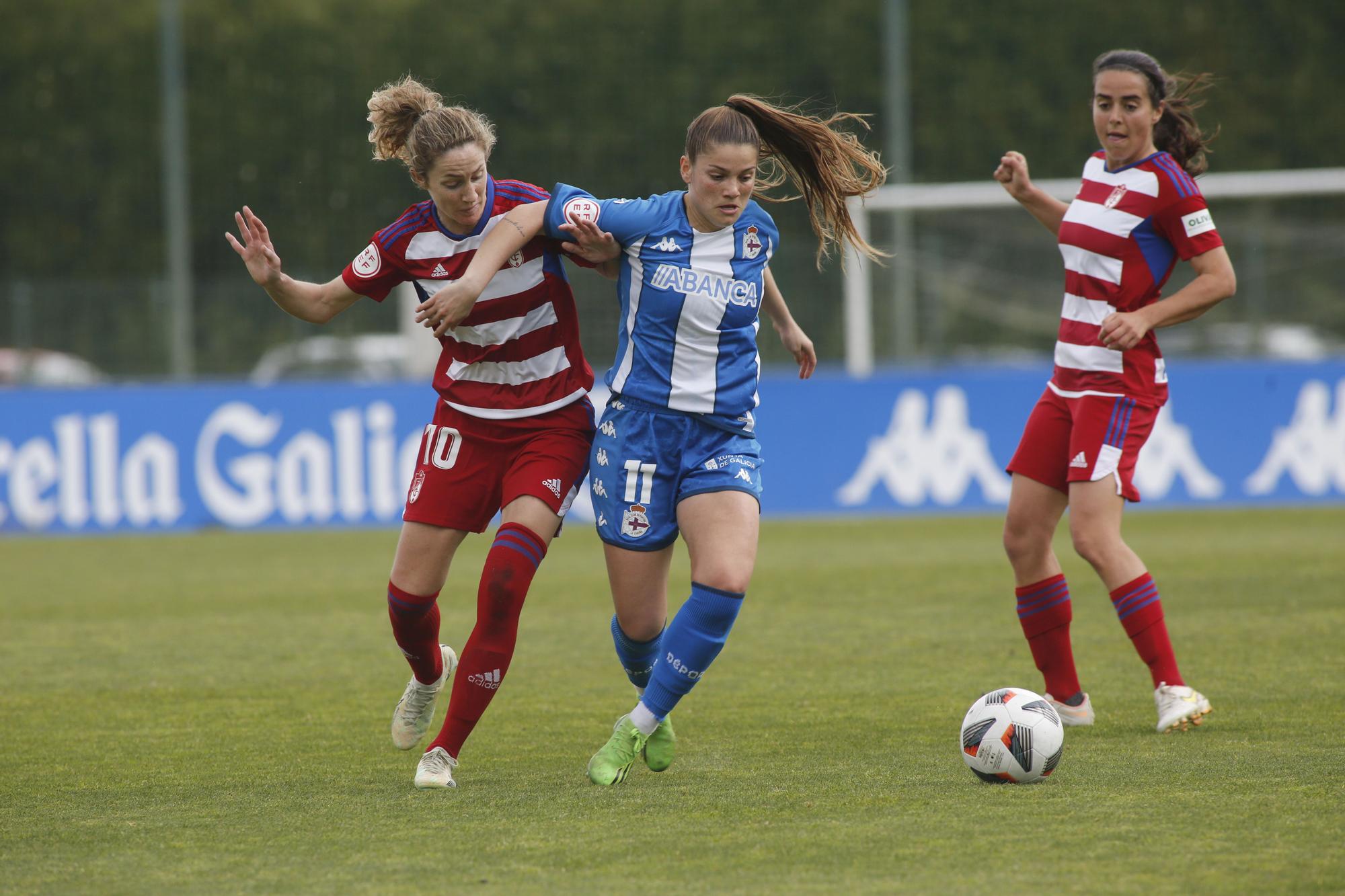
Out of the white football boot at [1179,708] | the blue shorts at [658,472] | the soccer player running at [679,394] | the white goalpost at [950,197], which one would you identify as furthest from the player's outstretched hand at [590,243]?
the white goalpost at [950,197]

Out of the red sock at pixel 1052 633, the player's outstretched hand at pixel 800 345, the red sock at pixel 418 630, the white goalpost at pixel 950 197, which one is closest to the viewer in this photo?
the red sock at pixel 418 630

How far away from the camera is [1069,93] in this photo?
63.7 feet

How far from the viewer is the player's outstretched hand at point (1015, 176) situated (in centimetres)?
578

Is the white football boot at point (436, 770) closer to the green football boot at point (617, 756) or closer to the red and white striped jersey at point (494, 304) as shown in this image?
the green football boot at point (617, 756)

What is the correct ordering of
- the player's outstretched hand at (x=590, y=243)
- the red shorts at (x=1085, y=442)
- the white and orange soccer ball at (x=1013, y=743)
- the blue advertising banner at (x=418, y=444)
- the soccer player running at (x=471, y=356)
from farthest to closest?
the blue advertising banner at (x=418, y=444)
the red shorts at (x=1085, y=442)
the soccer player running at (x=471, y=356)
the player's outstretched hand at (x=590, y=243)
the white and orange soccer ball at (x=1013, y=743)

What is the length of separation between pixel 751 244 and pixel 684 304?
0.93 ft

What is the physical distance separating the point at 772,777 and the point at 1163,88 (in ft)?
8.55

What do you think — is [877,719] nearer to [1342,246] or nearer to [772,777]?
[772,777]

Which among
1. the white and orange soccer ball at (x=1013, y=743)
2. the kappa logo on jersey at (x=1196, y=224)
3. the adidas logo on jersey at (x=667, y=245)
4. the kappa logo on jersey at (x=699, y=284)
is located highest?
the kappa logo on jersey at (x=1196, y=224)

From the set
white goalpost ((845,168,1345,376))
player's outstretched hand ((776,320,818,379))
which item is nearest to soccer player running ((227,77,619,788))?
player's outstretched hand ((776,320,818,379))

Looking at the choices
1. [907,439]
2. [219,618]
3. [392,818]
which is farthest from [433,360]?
[392,818]

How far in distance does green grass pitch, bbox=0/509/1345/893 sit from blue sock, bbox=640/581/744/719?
0.81ft

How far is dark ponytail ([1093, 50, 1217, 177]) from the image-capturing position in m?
5.52

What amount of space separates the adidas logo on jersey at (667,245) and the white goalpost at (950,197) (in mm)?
10471
